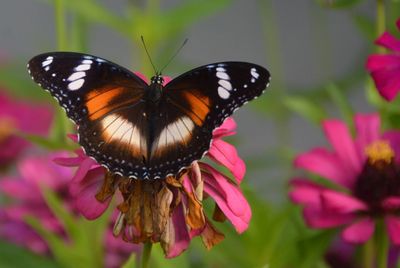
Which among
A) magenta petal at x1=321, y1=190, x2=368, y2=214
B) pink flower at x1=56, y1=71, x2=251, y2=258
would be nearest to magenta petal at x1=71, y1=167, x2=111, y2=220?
pink flower at x1=56, y1=71, x2=251, y2=258

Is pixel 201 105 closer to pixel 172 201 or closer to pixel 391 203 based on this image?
pixel 172 201

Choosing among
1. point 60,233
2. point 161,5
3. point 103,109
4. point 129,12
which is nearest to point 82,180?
point 103,109

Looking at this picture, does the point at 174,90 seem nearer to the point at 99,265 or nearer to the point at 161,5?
the point at 99,265

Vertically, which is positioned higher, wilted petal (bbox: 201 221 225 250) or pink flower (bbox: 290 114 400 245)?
wilted petal (bbox: 201 221 225 250)

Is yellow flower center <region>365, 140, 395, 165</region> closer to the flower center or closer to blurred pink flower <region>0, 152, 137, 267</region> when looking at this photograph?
the flower center

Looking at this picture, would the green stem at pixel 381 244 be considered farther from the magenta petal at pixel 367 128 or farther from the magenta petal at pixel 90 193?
the magenta petal at pixel 90 193

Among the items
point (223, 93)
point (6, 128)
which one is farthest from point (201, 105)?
point (6, 128)
